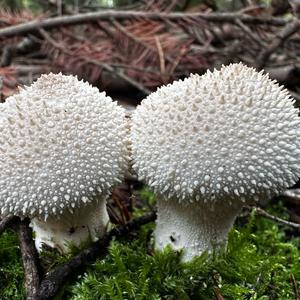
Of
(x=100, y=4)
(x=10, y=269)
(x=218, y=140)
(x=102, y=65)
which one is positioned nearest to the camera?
(x=218, y=140)

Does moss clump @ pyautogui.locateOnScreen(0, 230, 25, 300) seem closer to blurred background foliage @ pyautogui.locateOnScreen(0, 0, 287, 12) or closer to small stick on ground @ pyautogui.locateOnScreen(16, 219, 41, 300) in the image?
small stick on ground @ pyautogui.locateOnScreen(16, 219, 41, 300)

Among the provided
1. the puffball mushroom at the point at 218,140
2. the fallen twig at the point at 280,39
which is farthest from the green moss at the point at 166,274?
the fallen twig at the point at 280,39

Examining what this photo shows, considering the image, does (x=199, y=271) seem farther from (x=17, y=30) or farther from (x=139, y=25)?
(x=17, y=30)

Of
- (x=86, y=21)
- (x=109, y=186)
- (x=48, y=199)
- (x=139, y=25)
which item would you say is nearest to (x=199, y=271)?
(x=109, y=186)

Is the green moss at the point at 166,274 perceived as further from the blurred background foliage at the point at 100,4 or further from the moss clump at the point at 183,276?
the blurred background foliage at the point at 100,4

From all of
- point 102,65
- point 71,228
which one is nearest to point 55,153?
point 71,228

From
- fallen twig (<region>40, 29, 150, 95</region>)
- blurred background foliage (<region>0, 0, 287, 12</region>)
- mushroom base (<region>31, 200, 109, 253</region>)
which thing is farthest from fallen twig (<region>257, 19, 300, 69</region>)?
mushroom base (<region>31, 200, 109, 253</region>)

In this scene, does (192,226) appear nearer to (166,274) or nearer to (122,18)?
(166,274)
